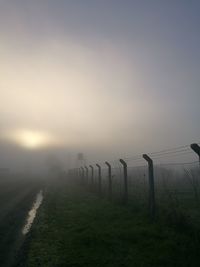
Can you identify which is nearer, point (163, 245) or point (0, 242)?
point (163, 245)

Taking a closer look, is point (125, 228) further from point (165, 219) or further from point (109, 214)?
point (109, 214)

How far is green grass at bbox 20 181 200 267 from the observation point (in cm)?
755

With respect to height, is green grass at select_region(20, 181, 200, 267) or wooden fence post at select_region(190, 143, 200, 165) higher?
wooden fence post at select_region(190, 143, 200, 165)

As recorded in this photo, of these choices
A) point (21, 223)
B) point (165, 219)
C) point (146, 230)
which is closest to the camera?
point (146, 230)

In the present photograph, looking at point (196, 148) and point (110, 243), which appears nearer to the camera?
point (110, 243)

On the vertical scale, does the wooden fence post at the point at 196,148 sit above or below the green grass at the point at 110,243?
above

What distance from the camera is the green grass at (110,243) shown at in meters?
7.55

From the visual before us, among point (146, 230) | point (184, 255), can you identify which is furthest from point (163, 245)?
point (146, 230)

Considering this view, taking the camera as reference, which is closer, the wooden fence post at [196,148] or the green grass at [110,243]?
the green grass at [110,243]

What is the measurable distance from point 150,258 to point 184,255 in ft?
2.96

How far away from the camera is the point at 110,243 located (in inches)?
359

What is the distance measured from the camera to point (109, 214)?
1388 cm

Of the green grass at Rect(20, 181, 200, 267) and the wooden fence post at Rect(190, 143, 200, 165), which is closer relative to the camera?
the green grass at Rect(20, 181, 200, 267)

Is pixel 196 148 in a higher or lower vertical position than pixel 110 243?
higher
